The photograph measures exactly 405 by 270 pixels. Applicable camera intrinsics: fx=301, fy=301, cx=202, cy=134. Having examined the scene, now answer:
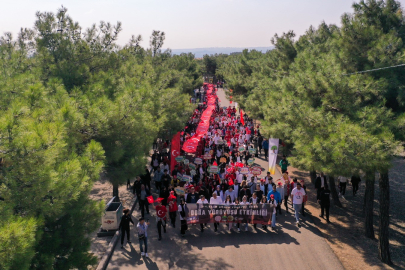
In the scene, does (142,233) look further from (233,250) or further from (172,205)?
(233,250)

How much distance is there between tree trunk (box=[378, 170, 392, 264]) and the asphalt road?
1505mm

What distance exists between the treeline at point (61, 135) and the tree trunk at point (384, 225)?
27.4 ft

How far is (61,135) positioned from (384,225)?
9.95 metres

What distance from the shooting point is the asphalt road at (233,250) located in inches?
364

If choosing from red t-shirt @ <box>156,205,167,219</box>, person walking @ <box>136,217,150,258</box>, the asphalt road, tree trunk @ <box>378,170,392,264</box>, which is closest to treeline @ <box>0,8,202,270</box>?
red t-shirt @ <box>156,205,167,219</box>

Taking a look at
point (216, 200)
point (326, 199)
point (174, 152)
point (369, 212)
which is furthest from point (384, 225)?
point (174, 152)

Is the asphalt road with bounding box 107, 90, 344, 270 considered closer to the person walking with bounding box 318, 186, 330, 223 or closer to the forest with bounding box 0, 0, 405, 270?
the person walking with bounding box 318, 186, 330, 223

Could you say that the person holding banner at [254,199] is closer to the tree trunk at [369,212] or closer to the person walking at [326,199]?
the person walking at [326,199]

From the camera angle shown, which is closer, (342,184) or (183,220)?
(183,220)

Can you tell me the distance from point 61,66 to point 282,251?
40.3ft

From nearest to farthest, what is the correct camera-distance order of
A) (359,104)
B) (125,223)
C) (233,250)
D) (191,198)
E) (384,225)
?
(359,104) < (384,225) < (233,250) < (125,223) < (191,198)

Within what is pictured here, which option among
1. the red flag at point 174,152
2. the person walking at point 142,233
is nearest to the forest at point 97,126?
the person walking at point 142,233

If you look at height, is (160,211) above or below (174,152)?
below

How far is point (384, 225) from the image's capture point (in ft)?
31.9
